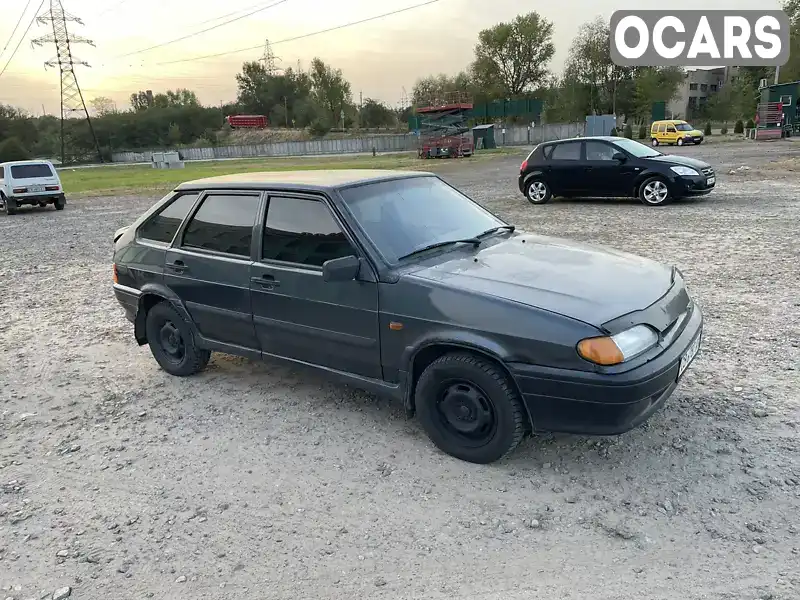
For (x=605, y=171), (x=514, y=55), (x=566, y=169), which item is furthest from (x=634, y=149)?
(x=514, y=55)

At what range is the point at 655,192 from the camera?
13.3m

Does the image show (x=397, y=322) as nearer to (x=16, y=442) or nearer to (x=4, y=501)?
(x=4, y=501)

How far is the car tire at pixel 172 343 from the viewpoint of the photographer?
4.88 meters

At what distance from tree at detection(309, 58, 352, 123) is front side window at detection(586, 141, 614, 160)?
9340cm

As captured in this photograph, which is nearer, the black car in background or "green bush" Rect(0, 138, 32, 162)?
the black car in background

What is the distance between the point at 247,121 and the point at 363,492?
109768mm

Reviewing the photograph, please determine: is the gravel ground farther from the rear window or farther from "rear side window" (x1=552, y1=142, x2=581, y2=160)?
the rear window

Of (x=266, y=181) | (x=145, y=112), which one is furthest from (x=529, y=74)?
(x=266, y=181)

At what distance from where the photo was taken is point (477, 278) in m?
3.49

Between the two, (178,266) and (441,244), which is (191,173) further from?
(441,244)

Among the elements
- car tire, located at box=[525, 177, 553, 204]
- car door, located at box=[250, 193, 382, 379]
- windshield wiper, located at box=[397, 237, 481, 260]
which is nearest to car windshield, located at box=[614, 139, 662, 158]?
car tire, located at box=[525, 177, 553, 204]

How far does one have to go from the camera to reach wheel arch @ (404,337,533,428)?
3201 millimetres

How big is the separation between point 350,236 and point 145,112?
111 m

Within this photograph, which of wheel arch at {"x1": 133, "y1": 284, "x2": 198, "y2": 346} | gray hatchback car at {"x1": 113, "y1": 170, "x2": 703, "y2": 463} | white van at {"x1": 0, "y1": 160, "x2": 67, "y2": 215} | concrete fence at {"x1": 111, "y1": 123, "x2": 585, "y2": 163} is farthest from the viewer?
concrete fence at {"x1": 111, "y1": 123, "x2": 585, "y2": 163}
